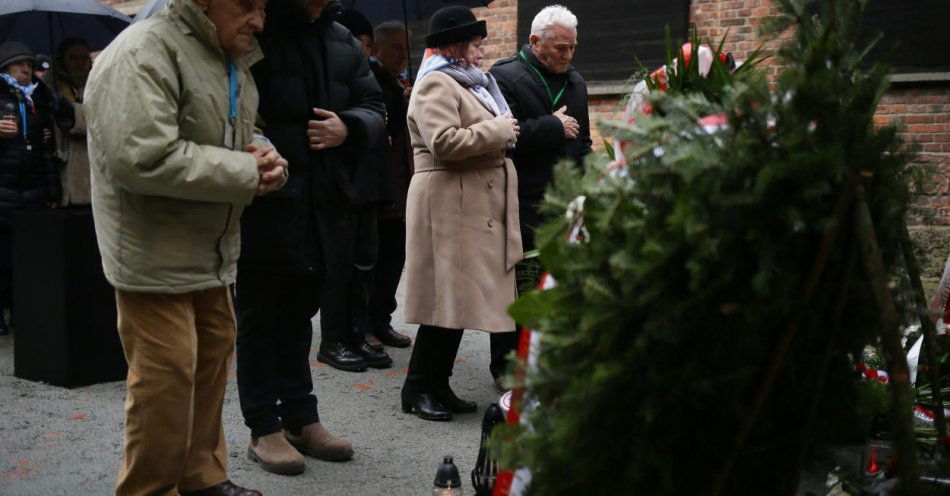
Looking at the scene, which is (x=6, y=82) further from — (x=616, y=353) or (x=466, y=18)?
(x=616, y=353)

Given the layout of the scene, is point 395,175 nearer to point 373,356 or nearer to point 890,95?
point 373,356

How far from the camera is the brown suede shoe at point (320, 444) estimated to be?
172 inches

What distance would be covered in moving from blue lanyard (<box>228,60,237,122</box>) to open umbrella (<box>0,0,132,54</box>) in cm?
489

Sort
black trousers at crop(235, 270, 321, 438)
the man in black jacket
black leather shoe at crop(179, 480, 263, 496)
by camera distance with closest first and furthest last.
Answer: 1. black leather shoe at crop(179, 480, 263, 496)
2. the man in black jacket
3. black trousers at crop(235, 270, 321, 438)

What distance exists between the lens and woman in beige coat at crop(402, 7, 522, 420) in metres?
4.77

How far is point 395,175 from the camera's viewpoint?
6.71m

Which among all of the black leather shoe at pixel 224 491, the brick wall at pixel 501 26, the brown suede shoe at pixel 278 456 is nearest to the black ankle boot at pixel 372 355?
the brown suede shoe at pixel 278 456

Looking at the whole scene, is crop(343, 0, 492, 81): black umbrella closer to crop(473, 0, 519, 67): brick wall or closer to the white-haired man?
the white-haired man

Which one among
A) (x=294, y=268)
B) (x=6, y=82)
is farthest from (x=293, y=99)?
(x=6, y=82)

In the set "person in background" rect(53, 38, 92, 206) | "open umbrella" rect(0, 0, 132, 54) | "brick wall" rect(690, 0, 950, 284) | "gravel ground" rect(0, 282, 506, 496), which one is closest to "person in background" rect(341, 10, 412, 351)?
"gravel ground" rect(0, 282, 506, 496)

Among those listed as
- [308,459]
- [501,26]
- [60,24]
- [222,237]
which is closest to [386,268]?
[308,459]

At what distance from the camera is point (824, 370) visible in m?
1.93

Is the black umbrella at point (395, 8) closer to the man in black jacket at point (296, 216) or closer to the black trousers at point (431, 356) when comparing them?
the black trousers at point (431, 356)

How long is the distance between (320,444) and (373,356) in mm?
1903
